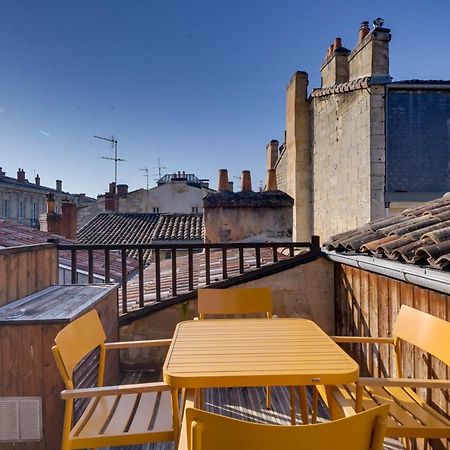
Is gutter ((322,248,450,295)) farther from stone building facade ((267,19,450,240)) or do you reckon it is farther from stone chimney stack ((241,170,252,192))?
stone chimney stack ((241,170,252,192))

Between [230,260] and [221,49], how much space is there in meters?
8.03

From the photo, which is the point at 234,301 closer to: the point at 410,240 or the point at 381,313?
the point at 381,313

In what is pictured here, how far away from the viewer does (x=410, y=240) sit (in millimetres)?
2357

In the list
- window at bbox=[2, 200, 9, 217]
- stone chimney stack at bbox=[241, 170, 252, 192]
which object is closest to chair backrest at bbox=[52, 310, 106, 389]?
stone chimney stack at bbox=[241, 170, 252, 192]

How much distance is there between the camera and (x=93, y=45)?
923 centimetres

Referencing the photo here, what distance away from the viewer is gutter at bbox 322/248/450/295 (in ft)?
5.67

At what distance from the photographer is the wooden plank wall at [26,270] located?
2484mm

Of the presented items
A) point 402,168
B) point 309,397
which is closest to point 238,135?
point 402,168

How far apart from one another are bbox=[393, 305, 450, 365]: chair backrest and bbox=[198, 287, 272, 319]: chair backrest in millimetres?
1043

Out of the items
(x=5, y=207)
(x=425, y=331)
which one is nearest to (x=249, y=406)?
(x=425, y=331)

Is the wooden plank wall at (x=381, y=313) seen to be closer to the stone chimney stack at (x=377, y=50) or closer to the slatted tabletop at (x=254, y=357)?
the slatted tabletop at (x=254, y=357)

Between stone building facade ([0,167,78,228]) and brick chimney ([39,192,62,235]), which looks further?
stone building facade ([0,167,78,228])

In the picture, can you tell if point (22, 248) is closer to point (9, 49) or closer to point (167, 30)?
point (9, 49)

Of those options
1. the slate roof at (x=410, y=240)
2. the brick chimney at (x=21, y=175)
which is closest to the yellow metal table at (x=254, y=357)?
the slate roof at (x=410, y=240)
